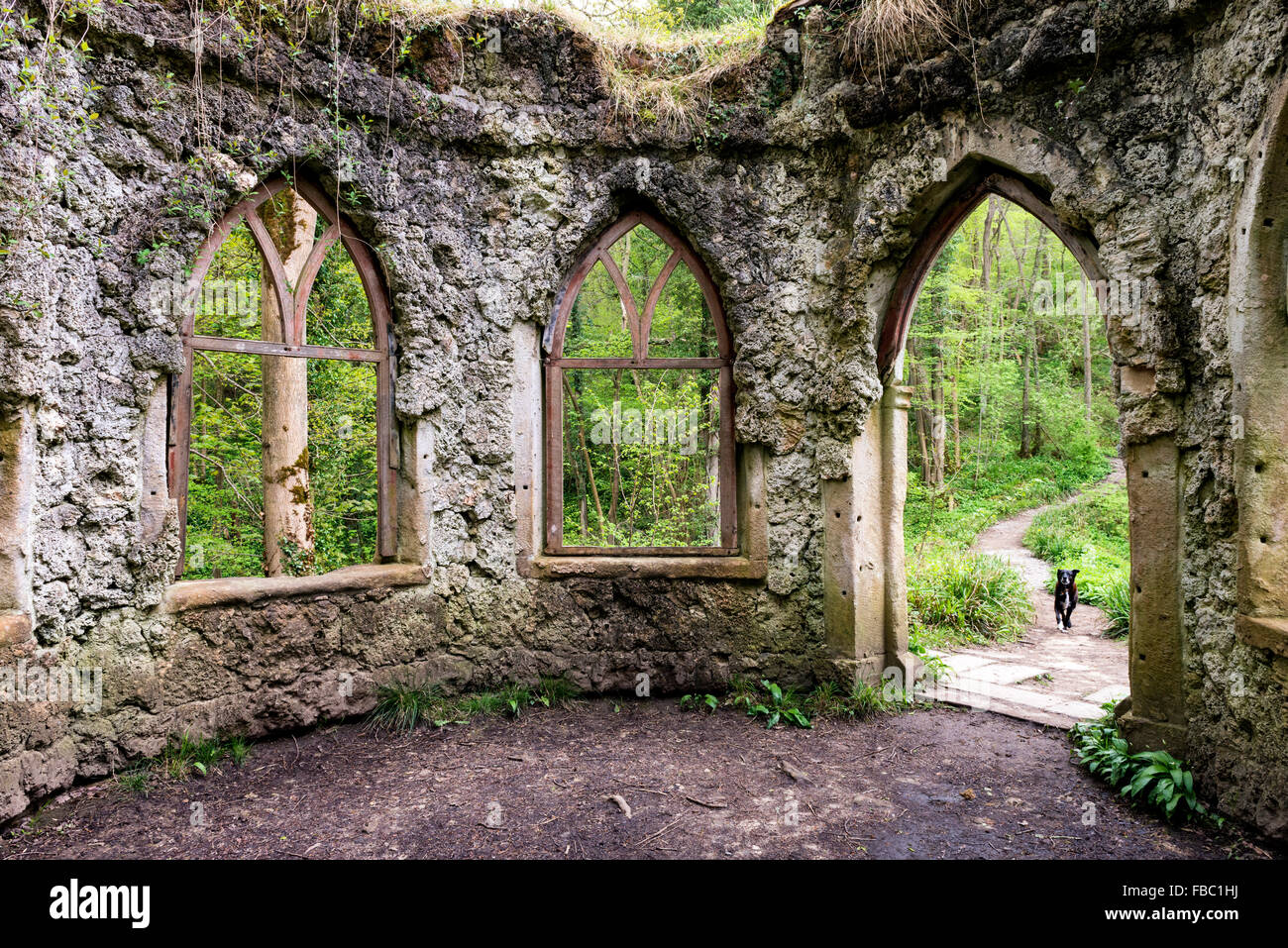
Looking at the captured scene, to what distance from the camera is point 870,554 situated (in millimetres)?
5180

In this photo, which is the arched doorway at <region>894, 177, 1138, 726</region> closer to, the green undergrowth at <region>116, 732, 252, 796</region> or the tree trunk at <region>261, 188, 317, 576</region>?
the green undergrowth at <region>116, 732, 252, 796</region>

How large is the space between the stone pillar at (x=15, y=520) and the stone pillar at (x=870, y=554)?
440 cm

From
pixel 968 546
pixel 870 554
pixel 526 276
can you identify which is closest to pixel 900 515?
pixel 870 554

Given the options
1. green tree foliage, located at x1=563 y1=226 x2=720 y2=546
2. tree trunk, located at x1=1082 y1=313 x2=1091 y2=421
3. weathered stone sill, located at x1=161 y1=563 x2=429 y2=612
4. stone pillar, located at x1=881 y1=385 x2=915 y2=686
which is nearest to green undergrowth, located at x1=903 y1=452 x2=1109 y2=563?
tree trunk, located at x1=1082 y1=313 x2=1091 y2=421

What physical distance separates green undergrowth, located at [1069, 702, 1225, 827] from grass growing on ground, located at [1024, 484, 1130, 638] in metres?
3.73

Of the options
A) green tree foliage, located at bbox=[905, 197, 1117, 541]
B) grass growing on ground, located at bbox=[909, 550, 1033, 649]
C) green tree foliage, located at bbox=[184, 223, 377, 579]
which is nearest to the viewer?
grass growing on ground, located at bbox=[909, 550, 1033, 649]

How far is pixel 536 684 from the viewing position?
5.19 m

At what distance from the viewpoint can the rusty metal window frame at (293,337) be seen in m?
4.25

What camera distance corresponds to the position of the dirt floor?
3359 mm

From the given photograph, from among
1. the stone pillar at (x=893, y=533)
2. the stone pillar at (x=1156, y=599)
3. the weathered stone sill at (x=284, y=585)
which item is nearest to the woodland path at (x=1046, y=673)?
the stone pillar at (x=893, y=533)

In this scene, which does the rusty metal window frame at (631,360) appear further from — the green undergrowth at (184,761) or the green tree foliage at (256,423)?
the green tree foliage at (256,423)

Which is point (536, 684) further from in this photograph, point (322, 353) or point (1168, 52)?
point (1168, 52)

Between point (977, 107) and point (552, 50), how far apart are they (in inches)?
107

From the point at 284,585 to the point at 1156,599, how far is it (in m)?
4.68
